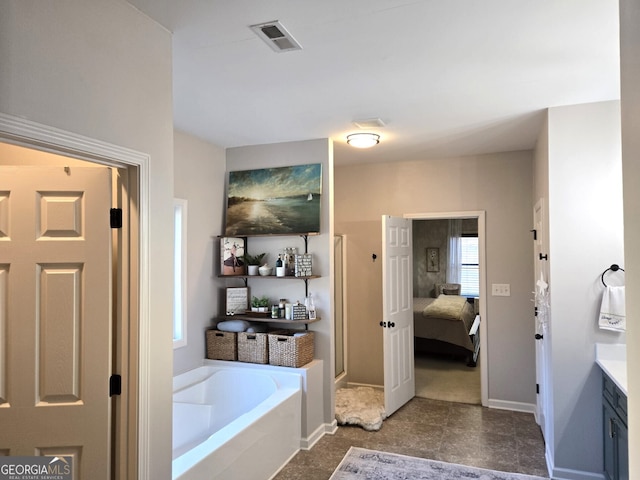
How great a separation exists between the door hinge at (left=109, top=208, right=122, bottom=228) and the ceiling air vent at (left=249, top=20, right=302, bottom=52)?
3.32 feet

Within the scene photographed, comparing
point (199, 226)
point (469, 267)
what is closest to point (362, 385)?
point (199, 226)

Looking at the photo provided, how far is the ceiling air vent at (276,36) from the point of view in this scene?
195 centimetres

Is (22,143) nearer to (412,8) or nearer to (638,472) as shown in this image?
(412,8)

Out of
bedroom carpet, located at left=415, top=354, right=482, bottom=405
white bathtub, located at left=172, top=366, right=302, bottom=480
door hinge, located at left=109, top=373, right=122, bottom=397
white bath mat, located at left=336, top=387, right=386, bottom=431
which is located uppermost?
door hinge, located at left=109, top=373, right=122, bottom=397

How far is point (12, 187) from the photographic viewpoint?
1765 millimetres

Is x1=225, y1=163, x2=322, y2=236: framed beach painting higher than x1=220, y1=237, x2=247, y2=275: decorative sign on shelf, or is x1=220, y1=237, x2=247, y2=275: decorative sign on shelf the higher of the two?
x1=225, y1=163, x2=322, y2=236: framed beach painting

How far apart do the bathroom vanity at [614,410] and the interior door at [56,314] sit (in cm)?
255

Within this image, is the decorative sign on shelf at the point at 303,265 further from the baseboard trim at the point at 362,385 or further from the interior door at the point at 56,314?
the interior door at the point at 56,314

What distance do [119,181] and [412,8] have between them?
1.43 m

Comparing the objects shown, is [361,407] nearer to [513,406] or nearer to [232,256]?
[513,406]

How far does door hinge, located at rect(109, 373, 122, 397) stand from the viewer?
180 cm

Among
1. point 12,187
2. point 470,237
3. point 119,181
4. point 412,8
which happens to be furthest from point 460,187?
point 470,237

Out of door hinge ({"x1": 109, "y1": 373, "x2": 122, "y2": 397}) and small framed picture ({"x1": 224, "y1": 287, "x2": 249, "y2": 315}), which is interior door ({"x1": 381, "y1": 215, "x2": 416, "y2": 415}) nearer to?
small framed picture ({"x1": 224, "y1": 287, "x2": 249, "y2": 315})

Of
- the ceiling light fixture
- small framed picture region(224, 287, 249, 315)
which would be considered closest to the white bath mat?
A: small framed picture region(224, 287, 249, 315)
